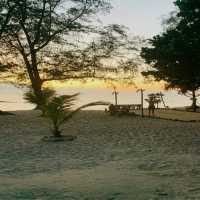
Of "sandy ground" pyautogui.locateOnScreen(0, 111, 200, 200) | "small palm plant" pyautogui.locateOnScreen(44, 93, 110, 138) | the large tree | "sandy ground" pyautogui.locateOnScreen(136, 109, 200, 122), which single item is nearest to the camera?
"sandy ground" pyautogui.locateOnScreen(0, 111, 200, 200)

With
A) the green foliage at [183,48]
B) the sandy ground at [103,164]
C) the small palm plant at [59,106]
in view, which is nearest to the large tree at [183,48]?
the green foliage at [183,48]

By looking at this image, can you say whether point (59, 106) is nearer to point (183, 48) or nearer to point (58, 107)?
point (58, 107)

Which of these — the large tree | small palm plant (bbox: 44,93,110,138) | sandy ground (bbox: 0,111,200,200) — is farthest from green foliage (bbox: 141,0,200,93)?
small palm plant (bbox: 44,93,110,138)

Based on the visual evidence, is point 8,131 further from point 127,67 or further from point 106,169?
point 127,67

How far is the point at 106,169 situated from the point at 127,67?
62.7 feet

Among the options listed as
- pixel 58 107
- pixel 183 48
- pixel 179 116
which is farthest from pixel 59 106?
pixel 179 116

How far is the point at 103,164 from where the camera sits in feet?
33.3

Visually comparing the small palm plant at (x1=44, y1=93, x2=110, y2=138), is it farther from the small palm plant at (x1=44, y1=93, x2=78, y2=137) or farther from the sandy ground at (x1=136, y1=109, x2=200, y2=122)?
the sandy ground at (x1=136, y1=109, x2=200, y2=122)

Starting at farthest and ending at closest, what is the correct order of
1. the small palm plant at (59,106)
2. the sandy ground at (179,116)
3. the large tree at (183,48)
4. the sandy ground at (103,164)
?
the sandy ground at (179,116)
the large tree at (183,48)
the small palm plant at (59,106)
the sandy ground at (103,164)

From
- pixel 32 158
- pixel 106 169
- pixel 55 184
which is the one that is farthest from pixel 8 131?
pixel 55 184

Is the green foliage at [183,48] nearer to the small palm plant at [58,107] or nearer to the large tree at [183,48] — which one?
the large tree at [183,48]

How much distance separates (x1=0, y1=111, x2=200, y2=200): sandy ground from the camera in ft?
24.0

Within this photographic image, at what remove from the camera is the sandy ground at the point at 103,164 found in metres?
7.30

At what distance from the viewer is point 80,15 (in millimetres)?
27656
